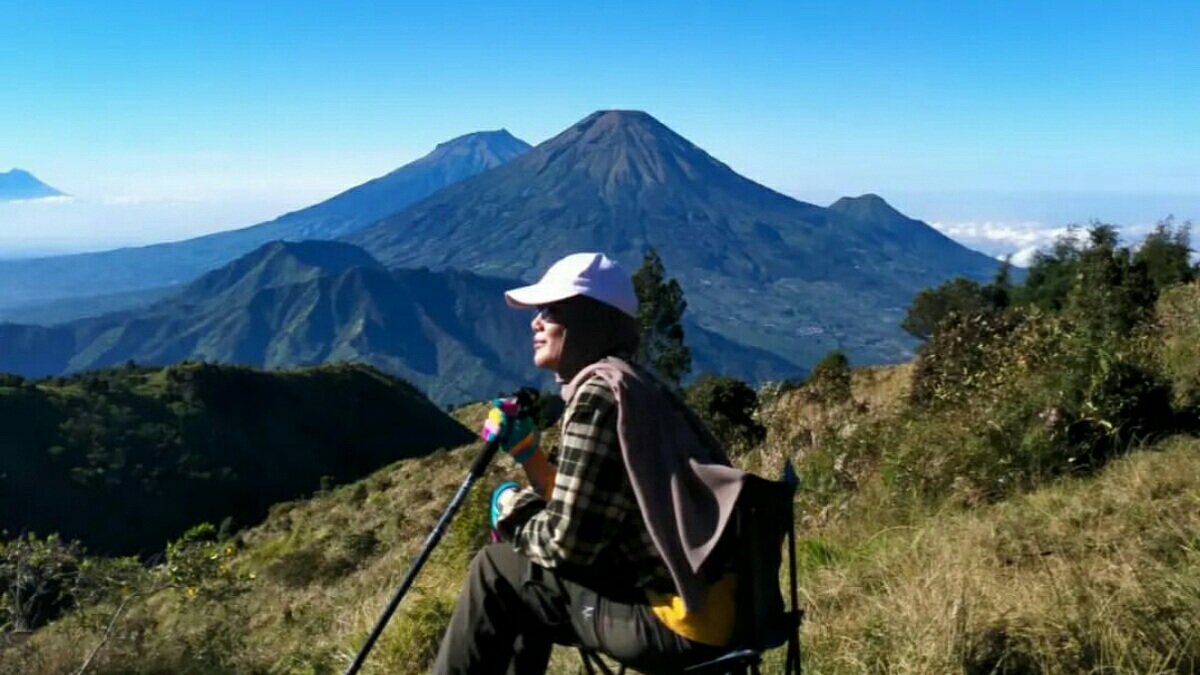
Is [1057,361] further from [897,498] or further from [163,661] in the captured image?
[163,661]

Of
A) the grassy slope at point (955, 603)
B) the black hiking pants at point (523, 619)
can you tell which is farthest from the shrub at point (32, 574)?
the black hiking pants at point (523, 619)

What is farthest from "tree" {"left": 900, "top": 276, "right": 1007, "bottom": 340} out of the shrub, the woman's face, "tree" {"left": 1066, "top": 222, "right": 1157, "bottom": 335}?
the woman's face

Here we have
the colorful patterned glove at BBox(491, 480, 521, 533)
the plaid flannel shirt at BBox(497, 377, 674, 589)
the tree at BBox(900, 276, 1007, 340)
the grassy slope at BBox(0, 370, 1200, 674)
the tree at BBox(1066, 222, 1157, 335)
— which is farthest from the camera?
the tree at BBox(900, 276, 1007, 340)

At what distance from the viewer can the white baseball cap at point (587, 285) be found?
2.46 metres

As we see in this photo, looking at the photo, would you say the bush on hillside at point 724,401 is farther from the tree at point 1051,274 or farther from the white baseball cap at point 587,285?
the tree at point 1051,274

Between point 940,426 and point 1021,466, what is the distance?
0.77 m

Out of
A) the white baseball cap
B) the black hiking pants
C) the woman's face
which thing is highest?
the white baseball cap

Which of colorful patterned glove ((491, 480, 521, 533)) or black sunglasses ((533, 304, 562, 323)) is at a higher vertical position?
black sunglasses ((533, 304, 562, 323))

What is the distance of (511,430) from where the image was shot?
8.80ft

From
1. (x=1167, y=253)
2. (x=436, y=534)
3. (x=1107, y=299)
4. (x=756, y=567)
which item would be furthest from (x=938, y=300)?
(x=756, y=567)

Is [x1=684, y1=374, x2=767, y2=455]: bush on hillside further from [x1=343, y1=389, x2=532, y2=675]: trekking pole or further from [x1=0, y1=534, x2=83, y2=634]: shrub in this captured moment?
[x1=343, y1=389, x2=532, y2=675]: trekking pole

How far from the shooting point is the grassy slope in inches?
115

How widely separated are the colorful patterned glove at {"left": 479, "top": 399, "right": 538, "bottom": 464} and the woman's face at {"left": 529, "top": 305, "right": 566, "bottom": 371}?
169mm

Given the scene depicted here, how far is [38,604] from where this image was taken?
6.31 m
